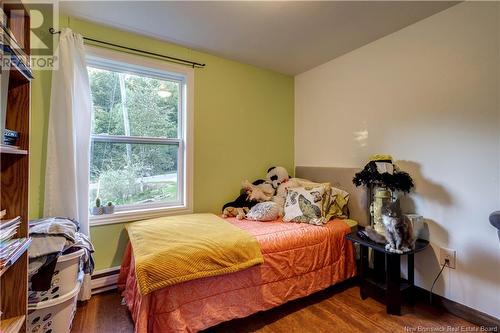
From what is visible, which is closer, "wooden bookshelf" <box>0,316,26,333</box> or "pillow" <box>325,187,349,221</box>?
"wooden bookshelf" <box>0,316,26,333</box>

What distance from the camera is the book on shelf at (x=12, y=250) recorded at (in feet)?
3.06

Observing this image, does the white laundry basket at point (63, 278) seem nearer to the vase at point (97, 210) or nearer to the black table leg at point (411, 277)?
the vase at point (97, 210)

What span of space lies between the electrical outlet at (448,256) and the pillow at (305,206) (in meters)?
0.90

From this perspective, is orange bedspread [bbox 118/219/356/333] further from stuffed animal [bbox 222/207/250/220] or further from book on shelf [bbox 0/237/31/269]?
book on shelf [bbox 0/237/31/269]

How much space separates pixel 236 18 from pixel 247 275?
6.42 feet

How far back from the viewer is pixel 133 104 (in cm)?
235

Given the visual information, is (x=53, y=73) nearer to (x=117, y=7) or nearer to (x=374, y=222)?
(x=117, y=7)

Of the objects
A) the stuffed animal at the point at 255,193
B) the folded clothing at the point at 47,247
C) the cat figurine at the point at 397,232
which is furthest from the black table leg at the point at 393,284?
the folded clothing at the point at 47,247

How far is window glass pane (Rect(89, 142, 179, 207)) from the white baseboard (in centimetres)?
59

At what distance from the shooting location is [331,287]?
87.3 inches

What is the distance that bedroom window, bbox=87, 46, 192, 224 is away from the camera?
7.21 feet

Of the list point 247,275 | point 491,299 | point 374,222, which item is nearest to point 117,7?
point 247,275

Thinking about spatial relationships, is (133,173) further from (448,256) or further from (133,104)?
(448,256)

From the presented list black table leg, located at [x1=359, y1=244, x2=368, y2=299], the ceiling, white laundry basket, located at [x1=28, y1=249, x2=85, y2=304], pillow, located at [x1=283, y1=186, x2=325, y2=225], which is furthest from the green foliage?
black table leg, located at [x1=359, y1=244, x2=368, y2=299]
